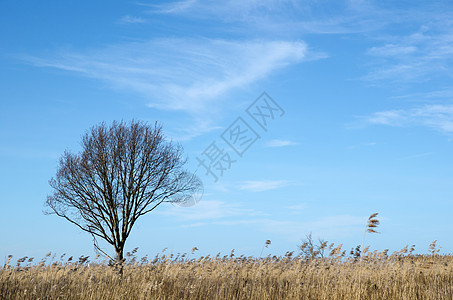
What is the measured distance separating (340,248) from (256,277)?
343 centimetres

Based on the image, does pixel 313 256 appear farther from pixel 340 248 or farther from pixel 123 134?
pixel 123 134

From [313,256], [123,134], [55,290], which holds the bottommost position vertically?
[55,290]

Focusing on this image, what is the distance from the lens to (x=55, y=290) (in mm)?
8258

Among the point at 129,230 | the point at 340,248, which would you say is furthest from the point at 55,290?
the point at 129,230

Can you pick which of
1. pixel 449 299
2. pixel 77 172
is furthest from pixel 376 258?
pixel 77 172

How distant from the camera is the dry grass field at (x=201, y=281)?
27.7 ft

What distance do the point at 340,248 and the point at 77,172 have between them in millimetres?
17673

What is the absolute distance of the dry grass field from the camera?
8438mm

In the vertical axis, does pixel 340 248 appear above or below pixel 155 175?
below

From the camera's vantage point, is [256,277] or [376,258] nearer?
[256,277]

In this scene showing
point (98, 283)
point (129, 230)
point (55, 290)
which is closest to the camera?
point (55, 290)

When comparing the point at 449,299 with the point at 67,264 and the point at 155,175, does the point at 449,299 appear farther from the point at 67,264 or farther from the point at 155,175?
the point at 155,175

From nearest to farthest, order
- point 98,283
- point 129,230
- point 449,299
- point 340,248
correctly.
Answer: point 98,283 < point 449,299 < point 340,248 < point 129,230

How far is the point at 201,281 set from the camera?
9.40 meters
